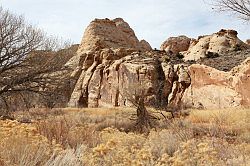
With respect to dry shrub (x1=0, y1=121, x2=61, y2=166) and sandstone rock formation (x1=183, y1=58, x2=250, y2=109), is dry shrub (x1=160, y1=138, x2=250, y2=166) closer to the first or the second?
dry shrub (x1=0, y1=121, x2=61, y2=166)

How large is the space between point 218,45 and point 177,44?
25720mm

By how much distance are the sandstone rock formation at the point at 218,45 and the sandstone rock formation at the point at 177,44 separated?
67.3 ft

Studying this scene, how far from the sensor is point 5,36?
842 inches

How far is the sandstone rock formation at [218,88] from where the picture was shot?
25.3 m

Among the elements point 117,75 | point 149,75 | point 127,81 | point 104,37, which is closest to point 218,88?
point 149,75

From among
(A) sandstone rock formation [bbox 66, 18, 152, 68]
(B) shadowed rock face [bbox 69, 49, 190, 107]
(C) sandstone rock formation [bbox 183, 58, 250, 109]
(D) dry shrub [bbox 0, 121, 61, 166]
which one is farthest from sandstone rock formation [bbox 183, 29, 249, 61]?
(D) dry shrub [bbox 0, 121, 61, 166]

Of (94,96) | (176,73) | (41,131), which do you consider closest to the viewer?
(41,131)

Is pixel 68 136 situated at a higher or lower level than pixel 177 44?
lower

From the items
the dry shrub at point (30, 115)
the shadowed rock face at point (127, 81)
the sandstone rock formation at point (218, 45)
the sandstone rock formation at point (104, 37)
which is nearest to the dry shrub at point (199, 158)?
→ the dry shrub at point (30, 115)

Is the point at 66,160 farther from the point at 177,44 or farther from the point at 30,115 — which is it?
the point at 177,44

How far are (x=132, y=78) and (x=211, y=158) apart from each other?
108ft

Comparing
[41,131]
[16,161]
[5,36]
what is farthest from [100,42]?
[16,161]

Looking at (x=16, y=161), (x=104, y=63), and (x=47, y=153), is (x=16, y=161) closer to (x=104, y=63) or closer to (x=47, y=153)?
(x=47, y=153)

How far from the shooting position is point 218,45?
48.7 m
